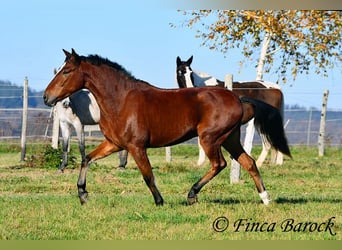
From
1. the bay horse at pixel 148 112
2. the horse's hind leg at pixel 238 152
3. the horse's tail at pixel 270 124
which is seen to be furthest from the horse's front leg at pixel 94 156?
the horse's tail at pixel 270 124

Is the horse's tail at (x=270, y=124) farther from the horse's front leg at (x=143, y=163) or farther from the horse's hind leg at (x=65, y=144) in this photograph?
the horse's hind leg at (x=65, y=144)

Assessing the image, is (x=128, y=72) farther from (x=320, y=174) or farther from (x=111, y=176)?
(x=320, y=174)

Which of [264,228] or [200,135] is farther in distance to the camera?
[200,135]

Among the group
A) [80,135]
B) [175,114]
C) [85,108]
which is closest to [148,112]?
[175,114]

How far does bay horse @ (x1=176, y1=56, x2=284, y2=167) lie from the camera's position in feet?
49.0

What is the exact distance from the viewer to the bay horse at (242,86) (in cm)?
1492

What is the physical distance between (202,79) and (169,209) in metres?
7.38

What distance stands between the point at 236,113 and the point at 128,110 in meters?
1.39

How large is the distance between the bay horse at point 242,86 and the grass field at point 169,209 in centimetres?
226

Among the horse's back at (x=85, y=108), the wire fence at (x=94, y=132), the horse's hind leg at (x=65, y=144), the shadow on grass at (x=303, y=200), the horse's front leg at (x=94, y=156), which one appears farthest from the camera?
the wire fence at (x=94, y=132)

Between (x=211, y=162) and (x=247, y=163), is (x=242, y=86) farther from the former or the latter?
(x=211, y=162)

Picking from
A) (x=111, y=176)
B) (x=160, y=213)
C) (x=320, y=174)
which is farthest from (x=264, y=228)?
(x=320, y=174)

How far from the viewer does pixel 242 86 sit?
639 inches

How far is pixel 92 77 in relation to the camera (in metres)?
9.26
